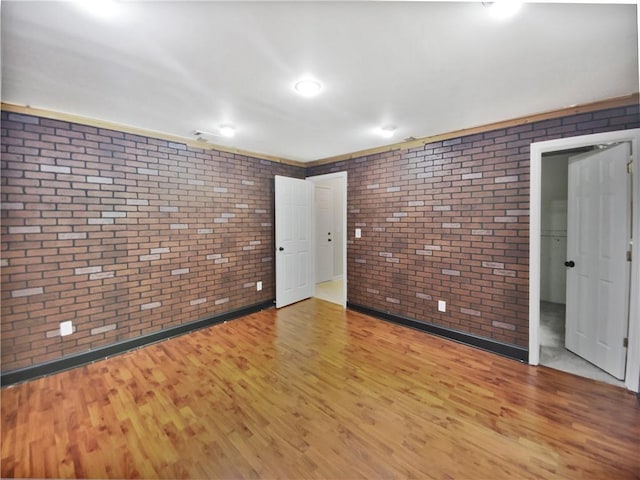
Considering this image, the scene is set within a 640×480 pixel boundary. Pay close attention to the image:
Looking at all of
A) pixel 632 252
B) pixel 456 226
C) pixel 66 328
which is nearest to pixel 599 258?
A: pixel 632 252

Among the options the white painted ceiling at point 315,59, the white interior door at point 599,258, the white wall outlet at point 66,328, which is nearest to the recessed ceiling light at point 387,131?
the white painted ceiling at point 315,59

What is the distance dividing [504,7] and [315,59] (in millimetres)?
988

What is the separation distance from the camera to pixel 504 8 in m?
1.26

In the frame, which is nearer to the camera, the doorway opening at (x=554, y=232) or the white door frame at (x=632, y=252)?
the white door frame at (x=632, y=252)

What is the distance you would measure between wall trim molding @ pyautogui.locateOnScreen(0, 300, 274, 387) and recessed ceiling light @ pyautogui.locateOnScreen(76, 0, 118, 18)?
9.57 feet

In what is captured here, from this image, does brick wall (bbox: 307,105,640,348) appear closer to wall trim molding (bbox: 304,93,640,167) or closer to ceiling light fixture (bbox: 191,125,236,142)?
wall trim molding (bbox: 304,93,640,167)

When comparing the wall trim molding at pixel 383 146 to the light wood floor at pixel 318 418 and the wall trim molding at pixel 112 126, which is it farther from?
the light wood floor at pixel 318 418

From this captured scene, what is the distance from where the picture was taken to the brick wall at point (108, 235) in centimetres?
237

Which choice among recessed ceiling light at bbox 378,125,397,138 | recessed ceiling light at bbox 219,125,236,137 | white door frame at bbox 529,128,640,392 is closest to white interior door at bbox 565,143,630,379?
white door frame at bbox 529,128,640,392

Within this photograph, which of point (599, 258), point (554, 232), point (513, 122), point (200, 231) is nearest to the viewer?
point (599, 258)

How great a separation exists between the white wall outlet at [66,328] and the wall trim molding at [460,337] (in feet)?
11.2

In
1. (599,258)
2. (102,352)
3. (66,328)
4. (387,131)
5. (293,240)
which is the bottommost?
(102,352)

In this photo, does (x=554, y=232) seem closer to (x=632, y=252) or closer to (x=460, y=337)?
(x=632, y=252)

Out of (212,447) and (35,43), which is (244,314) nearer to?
(212,447)
